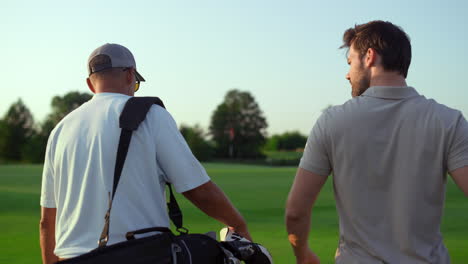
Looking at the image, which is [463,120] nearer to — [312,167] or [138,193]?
[312,167]

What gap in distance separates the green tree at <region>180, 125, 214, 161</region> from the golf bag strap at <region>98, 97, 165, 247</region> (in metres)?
96.6

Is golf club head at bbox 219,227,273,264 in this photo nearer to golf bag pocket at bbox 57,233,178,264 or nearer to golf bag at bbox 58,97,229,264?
golf bag at bbox 58,97,229,264

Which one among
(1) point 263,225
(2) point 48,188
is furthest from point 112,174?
(1) point 263,225

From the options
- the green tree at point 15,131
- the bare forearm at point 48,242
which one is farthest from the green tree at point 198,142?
the bare forearm at point 48,242

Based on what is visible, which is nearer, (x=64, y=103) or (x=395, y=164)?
(x=395, y=164)

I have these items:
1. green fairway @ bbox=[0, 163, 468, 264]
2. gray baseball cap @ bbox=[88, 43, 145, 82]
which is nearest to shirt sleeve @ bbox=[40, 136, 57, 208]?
gray baseball cap @ bbox=[88, 43, 145, 82]

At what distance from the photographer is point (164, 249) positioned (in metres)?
2.70

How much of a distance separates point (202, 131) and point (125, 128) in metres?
109

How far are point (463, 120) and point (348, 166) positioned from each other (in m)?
0.59

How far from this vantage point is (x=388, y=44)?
2842 mm

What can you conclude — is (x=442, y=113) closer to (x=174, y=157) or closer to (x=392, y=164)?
(x=392, y=164)

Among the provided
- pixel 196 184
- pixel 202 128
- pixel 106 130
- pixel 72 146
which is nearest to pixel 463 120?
pixel 196 184

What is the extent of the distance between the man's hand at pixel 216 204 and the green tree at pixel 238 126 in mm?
108882

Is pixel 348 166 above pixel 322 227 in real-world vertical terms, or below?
above
